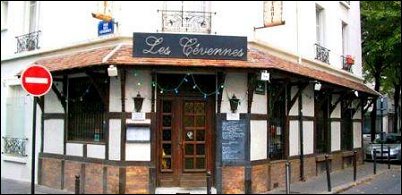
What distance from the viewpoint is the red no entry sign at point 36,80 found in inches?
419

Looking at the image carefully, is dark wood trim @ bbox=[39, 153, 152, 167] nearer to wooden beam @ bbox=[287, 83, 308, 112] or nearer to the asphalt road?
wooden beam @ bbox=[287, 83, 308, 112]

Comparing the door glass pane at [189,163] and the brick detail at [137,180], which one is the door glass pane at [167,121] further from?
the brick detail at [137,180]

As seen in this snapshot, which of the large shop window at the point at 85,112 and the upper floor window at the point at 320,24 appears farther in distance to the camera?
the upper floor window at the point at 320,24

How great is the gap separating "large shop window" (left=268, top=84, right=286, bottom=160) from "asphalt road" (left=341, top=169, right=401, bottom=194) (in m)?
2.21

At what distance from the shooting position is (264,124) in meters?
13.7

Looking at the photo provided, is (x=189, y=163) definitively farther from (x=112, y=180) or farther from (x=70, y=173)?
(x=70, y=173)

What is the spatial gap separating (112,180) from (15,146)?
549cm

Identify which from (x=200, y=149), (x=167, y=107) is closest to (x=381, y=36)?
(x=200, y=149)

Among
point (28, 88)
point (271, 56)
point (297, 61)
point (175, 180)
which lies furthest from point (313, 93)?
point (28, 88)

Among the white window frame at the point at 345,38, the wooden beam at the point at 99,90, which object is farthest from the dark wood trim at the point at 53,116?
the white window frame at the point at 345,38

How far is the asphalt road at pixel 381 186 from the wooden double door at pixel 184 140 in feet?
12.4

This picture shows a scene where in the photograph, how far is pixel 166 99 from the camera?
12906 millimetres

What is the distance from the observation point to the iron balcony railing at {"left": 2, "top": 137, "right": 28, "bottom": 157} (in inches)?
629

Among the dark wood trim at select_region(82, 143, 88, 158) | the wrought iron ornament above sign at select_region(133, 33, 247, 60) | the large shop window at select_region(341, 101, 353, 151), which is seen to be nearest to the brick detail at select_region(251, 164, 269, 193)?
the wrought iron ornament above sign at select_region(133, 33, 247, 60)
